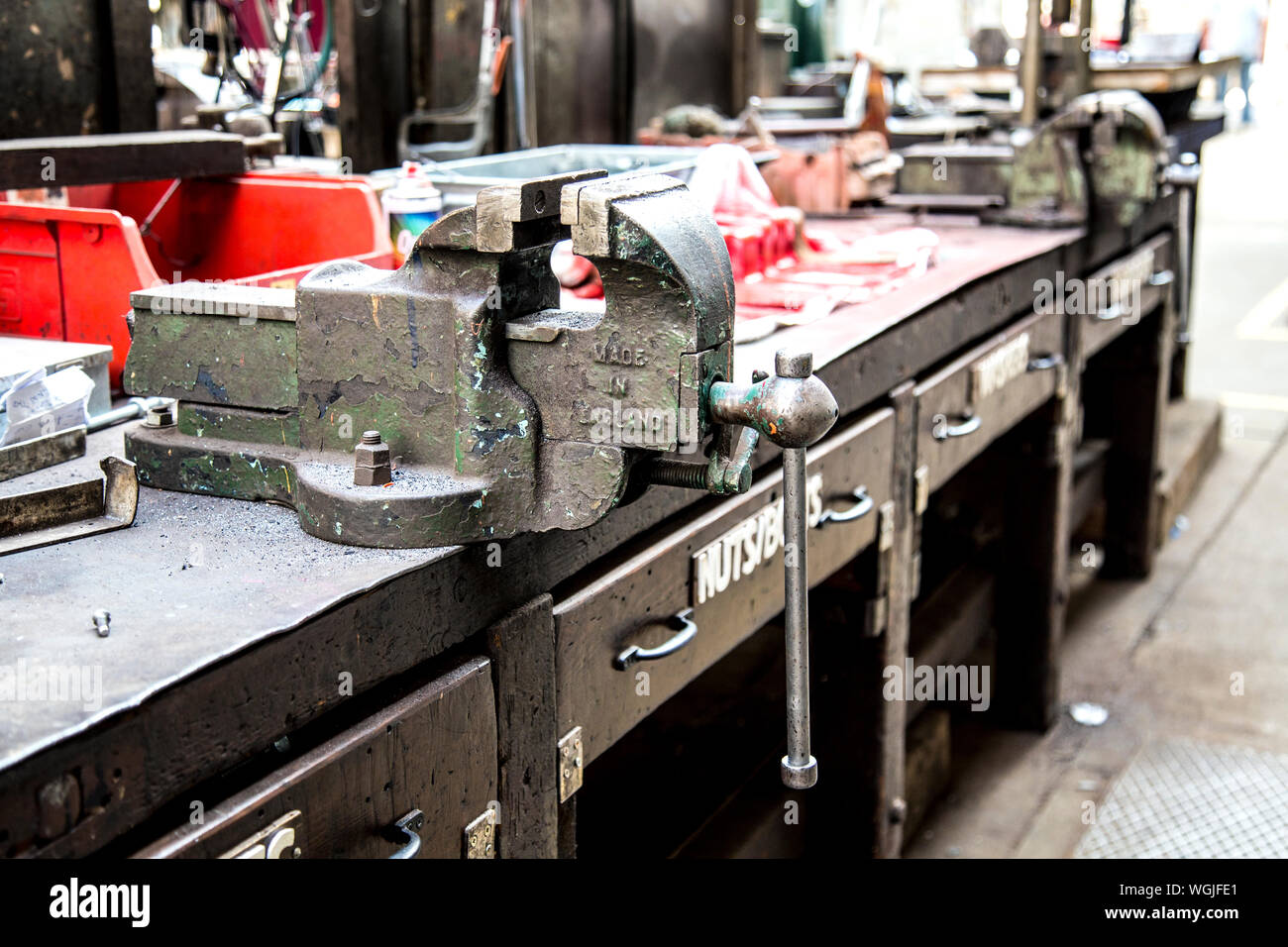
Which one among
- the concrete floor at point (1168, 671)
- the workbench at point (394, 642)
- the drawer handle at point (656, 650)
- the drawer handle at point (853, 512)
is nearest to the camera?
the workbench at point (394, 642)

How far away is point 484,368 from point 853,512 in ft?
2.64

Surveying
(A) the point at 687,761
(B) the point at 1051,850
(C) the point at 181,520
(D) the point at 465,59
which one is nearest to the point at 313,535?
(C) the point at 181,520

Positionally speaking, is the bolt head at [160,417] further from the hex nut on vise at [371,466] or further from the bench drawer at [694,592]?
the bench drawer at [694,592]

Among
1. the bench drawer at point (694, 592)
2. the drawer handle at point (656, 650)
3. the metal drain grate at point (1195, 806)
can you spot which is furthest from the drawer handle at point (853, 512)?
the metal drain grate at point (1195, 806)

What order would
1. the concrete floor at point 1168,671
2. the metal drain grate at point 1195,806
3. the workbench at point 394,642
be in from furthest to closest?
the concrete floor at point 1168,671, the metal drain grate at point 1195,806, the workbench at point 394,642

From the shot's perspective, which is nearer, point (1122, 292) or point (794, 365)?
point (794, 365)

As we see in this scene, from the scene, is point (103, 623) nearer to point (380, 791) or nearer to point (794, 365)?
point (380, 791)

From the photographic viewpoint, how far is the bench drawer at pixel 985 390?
209 centimetres

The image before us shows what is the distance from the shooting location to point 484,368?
3.46 ft

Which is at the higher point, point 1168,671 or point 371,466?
point 371,466

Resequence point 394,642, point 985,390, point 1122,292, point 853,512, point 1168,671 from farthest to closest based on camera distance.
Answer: point 1168,671 < point 1122,292 < point 985,390 < point 853,512 < point 394,642

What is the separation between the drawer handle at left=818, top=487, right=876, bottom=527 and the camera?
1700 millimetres

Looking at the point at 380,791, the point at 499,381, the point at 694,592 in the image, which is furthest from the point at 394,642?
the point at 694,592

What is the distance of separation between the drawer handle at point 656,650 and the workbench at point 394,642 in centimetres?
1
